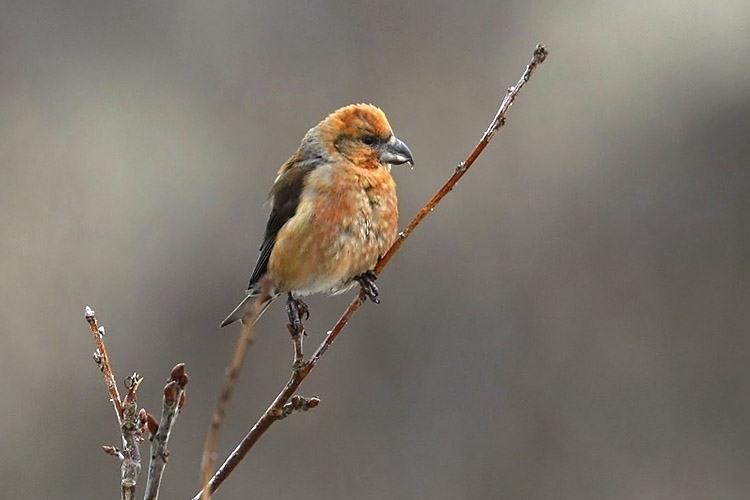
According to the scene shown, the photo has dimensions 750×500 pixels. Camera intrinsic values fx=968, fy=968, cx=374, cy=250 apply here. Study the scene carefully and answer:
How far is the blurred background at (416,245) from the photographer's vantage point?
27.1ft

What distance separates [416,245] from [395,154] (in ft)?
16.3

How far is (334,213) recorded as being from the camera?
3889 millimetres

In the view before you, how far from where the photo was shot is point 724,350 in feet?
30.3

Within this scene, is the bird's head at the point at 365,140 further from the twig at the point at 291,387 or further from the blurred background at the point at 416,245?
the blurred background at the point at 416,245

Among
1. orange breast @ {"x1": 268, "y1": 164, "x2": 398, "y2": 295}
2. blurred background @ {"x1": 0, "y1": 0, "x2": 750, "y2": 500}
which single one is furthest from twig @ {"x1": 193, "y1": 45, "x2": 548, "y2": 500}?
blurred background @ {"x1": 0, "y1": 0, "x2": 750, "y2": 500}

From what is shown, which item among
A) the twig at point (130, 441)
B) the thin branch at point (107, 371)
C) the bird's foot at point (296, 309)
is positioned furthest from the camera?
the bird's foot at point (296, 309)

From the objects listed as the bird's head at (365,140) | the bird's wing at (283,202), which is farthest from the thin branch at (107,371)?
the bird's head at (365,140)

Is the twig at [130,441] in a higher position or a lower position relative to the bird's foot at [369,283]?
higher

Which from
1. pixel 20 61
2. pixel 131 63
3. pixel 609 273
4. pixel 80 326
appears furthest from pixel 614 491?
pixel 20 61

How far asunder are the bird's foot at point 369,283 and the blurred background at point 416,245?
414cm

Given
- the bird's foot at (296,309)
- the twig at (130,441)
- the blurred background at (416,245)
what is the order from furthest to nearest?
the blurred background at (416,245), the bird's foot at (296,309), the twig at (130,441)

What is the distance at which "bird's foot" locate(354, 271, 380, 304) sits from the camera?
12.2 ft

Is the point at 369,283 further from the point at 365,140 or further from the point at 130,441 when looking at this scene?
the point at 130,441

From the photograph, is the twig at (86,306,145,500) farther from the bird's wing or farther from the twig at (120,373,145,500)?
the bird's wing
